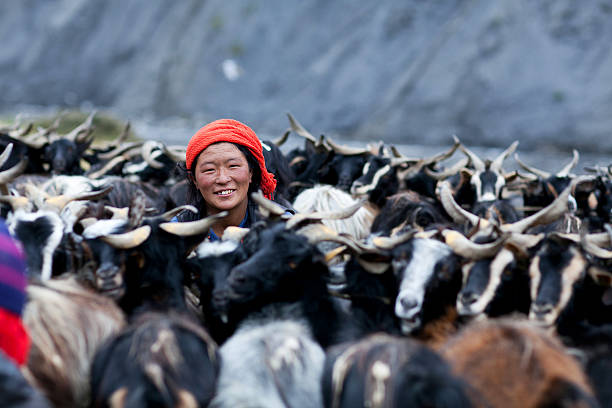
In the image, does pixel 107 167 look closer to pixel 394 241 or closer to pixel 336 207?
pixel 336 207

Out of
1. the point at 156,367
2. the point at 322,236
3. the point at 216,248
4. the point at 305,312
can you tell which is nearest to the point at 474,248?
the point at 322,236

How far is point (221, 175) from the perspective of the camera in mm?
4293

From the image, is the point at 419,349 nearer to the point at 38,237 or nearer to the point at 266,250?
the point at 266,250

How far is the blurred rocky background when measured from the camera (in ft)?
56.9

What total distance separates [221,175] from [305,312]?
125cm

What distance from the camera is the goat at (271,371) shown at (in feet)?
9.39

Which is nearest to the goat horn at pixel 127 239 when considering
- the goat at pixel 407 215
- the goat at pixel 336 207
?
the goat at pixel 407 215

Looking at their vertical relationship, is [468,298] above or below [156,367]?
above

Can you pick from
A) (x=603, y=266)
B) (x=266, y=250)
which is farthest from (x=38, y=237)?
(x=603, y=266)

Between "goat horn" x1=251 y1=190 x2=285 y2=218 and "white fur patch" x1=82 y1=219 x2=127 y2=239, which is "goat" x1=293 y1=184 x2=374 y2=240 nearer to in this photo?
"goat horn" x1=251 y1=190 x2=285 y2=218

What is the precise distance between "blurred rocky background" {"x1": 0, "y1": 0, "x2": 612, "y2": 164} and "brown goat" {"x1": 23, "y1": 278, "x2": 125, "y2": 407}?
1457cm

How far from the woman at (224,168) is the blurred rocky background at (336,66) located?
13063 millimetres

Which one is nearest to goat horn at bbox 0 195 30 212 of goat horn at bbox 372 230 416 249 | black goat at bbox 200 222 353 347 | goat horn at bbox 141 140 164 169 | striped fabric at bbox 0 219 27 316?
black goat at bbox 200 222 353 347

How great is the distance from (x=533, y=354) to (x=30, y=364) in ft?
6.98
